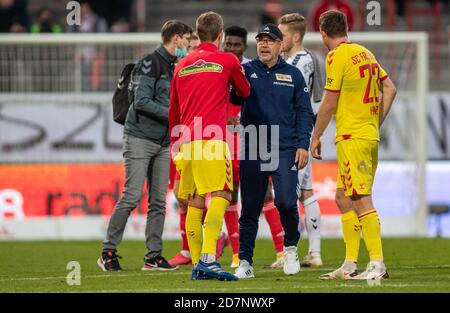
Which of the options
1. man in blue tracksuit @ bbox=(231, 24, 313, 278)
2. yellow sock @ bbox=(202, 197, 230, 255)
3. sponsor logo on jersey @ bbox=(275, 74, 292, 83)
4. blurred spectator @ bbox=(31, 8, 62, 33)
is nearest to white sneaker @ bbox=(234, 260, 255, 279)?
man in blue tracksuit @ bbox=(231, 24, 313, 278)

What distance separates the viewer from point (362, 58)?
9.91m

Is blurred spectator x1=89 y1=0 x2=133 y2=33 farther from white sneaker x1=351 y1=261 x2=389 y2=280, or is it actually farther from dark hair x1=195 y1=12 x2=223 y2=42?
white sneaker x1=351 y1=261 x2=389 y2=280

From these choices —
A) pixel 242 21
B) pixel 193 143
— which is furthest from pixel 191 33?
pixel 242 21

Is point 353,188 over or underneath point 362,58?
underneath

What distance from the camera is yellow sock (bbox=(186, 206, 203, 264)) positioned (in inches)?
391

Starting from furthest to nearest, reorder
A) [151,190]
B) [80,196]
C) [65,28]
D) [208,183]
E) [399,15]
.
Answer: [399,15]
[65,28]
[80,196]
[151,190]
[208,183]

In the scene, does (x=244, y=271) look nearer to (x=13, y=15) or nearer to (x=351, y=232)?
(x=351, y=232)

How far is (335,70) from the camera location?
32.3ft

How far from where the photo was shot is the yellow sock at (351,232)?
1014 cm

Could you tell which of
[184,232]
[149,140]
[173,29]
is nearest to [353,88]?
[173,29]

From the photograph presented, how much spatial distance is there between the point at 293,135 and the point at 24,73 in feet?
27.5

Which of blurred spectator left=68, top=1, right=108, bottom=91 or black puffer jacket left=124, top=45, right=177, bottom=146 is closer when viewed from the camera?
black puffer jacket left=124, top=45, right=177, bottom=146

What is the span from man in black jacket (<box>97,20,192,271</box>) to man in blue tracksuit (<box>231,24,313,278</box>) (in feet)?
4.28

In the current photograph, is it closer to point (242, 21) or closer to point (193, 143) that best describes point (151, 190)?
point (193, 143)
